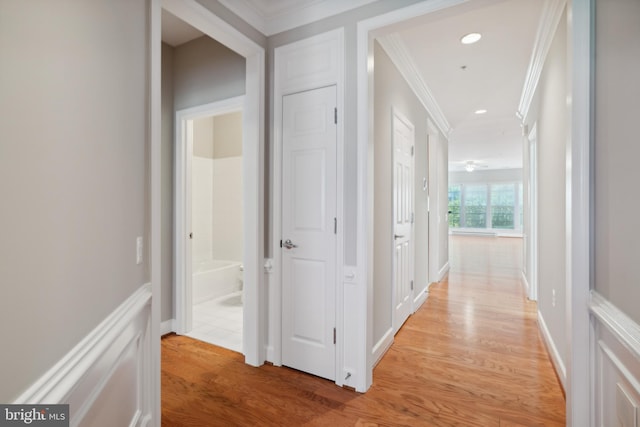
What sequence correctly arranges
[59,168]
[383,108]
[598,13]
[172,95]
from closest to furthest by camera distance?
[59,168] < [598,13] < [383,108] < [172,95]

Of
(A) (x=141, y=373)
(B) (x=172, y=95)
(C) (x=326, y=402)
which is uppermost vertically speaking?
(B) (x=172, y=95)

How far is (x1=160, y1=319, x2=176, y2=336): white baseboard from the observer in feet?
9.83

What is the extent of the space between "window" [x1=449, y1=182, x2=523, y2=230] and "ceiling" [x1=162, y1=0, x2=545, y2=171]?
352 inches

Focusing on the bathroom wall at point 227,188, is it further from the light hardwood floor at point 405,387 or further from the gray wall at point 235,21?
the gray wall at point 235,21

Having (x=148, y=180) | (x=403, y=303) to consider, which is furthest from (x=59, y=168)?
(x=403, y=303)

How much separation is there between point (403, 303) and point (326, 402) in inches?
62.6

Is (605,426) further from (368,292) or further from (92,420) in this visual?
(92,420)

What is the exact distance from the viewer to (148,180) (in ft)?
4.86

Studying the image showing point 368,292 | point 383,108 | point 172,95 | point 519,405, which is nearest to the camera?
point 519,405

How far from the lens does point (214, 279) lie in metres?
4.18

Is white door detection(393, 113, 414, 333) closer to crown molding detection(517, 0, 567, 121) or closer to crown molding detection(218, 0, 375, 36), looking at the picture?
crown molding detection(218, 0, 375, 36)

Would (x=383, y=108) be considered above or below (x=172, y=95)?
below

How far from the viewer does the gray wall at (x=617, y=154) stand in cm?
106

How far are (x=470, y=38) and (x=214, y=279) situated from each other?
3.95m
